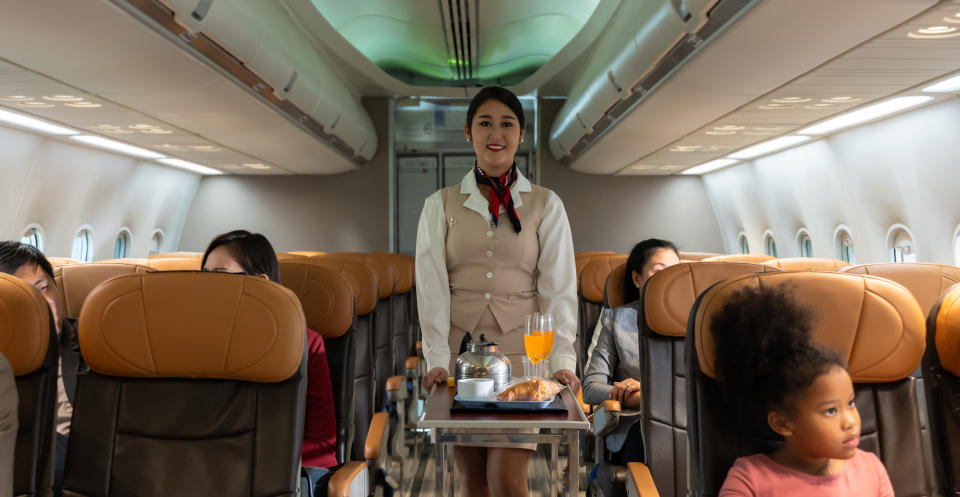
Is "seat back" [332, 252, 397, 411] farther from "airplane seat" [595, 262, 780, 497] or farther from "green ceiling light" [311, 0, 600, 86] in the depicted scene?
"green ceiling light" [311, 0, 600, 86]

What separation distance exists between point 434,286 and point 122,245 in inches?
401

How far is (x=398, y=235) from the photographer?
14.2 m

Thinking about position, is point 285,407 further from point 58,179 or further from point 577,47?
point 577,47

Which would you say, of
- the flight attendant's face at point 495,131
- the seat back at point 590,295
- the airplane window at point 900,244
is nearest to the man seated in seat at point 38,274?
the flight attendant's face at point 495,131

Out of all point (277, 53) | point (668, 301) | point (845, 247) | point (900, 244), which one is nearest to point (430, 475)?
point (668, 301)

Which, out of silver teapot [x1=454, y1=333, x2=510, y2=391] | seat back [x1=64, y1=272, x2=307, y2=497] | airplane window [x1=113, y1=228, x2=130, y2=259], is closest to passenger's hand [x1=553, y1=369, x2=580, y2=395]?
silver teapot [x1=454, y1=333, x2=510, y2=391]

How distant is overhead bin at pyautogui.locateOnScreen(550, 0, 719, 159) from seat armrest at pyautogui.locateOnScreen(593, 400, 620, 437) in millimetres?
2333

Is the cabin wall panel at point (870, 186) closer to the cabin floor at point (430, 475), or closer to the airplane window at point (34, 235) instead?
the cabin floor at point (430, 475)

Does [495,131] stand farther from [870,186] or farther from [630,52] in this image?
[870,186]

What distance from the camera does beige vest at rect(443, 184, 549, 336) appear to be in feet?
9.12

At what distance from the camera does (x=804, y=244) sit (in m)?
10.1

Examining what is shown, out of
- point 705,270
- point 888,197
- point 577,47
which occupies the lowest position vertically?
point 705,270

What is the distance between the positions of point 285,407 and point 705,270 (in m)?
1.55

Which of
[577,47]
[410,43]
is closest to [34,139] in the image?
[410,43]
